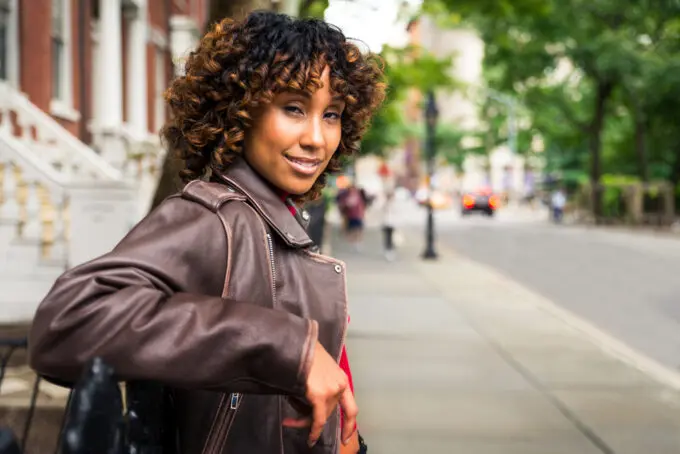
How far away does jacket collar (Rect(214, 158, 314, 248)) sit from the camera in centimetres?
161

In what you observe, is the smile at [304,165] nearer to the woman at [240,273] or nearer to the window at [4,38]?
the woman at [240,273]

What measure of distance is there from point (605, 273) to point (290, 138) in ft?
55.5

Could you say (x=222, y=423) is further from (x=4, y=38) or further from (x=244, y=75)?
(x=4, y=38)

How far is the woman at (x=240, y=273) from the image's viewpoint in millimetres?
1319

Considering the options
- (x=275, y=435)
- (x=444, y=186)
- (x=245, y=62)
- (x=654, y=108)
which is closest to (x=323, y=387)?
(x=275, y=435)

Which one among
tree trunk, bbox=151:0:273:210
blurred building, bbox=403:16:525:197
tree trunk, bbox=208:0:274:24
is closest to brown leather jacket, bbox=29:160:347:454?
tree trunk, bbox=151:0:273:210

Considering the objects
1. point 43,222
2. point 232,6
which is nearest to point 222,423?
point 232,6

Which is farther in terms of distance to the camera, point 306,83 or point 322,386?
point 306,83

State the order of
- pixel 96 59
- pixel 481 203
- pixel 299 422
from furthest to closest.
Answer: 1. pixel 481 203
2. pixel 96 59
3. pixel 299 422

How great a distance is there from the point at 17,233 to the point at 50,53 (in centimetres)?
391

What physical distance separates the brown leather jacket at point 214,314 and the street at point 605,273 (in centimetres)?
801

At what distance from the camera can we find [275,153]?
5.50 feet

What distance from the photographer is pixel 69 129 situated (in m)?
12.9

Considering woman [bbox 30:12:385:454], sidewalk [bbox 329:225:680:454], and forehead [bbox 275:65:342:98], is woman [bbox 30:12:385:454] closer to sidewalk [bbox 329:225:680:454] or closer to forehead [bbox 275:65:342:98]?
forehead [bbox 275:65:342:98]
